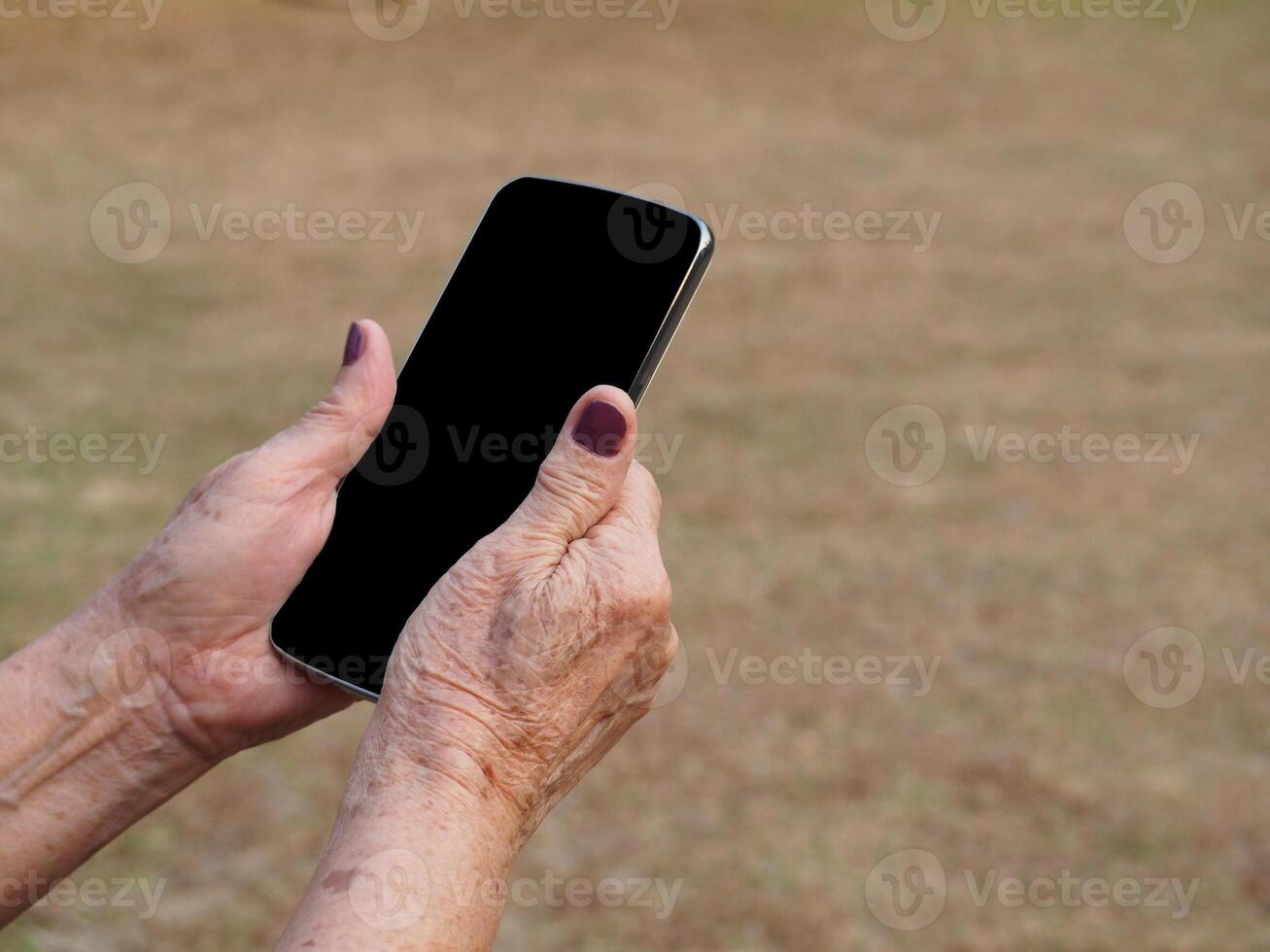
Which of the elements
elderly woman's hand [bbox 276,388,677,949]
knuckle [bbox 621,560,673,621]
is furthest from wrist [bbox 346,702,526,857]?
knuckle [bbox 621,560,673,621]

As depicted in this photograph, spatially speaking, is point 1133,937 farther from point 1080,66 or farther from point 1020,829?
point 1080,66

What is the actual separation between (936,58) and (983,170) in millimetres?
3698

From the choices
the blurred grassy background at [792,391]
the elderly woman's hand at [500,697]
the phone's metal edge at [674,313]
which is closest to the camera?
the elderly woman's hand at [500,697]

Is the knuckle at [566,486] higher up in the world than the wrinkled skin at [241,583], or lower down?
higher up

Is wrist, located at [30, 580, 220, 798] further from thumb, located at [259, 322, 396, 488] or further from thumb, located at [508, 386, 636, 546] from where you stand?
thumb, located at [508, 386, 636, 546]

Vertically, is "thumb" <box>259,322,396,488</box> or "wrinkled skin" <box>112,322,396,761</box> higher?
"thumb" <box>259,322,396,488</box>

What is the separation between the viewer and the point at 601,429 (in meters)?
1.67

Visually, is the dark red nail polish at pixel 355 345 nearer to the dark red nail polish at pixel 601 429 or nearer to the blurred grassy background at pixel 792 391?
the dark red nail polish at pixel 601 429

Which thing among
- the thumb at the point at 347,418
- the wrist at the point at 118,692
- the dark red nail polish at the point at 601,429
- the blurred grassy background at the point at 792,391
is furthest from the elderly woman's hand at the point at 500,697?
the blurred grassy background at the point at 792,391

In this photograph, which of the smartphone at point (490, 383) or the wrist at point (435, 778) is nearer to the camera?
the wrist at point (435, 778)

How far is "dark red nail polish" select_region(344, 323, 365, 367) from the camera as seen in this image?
2062mm

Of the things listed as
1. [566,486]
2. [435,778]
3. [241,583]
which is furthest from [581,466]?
[241,583]

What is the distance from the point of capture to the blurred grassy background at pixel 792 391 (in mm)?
3938

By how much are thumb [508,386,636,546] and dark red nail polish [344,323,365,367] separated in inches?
20.5
